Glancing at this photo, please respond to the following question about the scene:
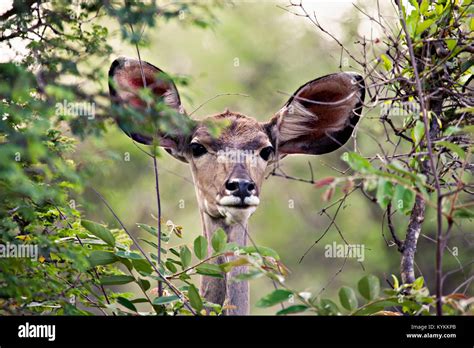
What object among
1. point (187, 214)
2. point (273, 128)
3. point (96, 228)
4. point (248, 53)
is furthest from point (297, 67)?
point (96, 228)

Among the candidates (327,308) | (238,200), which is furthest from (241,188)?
(327,308)

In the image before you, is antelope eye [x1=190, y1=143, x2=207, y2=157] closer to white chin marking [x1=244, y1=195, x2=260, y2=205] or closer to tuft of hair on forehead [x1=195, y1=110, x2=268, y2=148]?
tuft of hair on forehead [x1=195, y1=110, x2=268, y2=148]

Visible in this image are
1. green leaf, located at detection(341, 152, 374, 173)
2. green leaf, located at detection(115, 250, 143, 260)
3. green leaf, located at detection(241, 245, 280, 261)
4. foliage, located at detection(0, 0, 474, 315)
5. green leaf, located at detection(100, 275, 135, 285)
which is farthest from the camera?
green leaf, located at detection(100, 275, 135, 285)

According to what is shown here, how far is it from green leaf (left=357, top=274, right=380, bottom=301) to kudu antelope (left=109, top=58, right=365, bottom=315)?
4.39 ft

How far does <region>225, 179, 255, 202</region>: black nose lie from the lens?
19.0 ft

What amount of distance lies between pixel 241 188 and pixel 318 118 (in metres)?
1.09

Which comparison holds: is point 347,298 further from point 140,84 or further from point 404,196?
point 140,84

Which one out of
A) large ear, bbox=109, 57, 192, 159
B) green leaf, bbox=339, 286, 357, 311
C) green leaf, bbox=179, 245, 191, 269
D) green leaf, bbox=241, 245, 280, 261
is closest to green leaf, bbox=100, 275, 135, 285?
green leaf, bbox=179, 245, 191, 269

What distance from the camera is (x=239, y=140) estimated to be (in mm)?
6359

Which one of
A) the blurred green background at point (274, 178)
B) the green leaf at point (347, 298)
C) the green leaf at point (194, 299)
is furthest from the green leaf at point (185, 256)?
the blurred green background at point (274, 178)

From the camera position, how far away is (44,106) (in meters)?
4.20

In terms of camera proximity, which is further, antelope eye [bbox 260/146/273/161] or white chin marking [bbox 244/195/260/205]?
antelope eye [bbox 260/146/273/161]

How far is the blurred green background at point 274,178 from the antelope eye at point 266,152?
4545 millimetres

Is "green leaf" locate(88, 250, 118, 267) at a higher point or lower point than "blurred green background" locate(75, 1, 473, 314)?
lower
